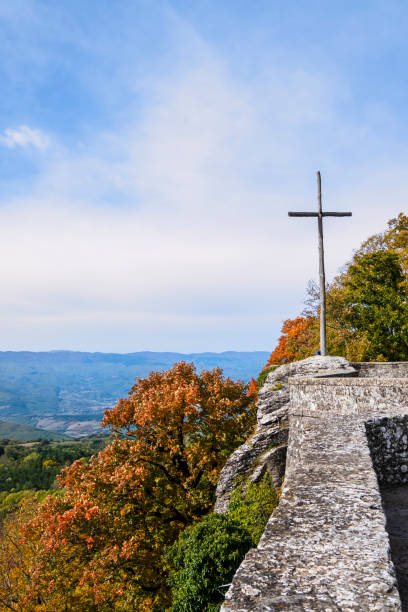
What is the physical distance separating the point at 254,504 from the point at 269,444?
92.2 inches

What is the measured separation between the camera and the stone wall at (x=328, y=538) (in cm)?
262

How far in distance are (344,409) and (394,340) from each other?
20.0 metres

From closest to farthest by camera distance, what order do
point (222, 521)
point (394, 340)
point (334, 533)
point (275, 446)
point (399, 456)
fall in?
point (334, 533) → point (399, 456) → point (222, 521) → point (275, 446) → point (394, 340)

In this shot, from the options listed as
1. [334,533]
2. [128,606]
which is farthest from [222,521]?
[334,533]

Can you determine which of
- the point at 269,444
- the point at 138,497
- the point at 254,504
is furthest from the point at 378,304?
the point at 138,497

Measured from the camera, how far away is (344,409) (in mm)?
9891

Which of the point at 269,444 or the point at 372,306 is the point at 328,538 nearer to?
the point at 269,444

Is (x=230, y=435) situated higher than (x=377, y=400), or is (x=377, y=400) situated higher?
(x=377, y=400)

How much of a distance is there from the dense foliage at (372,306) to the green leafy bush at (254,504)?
53.0 feet

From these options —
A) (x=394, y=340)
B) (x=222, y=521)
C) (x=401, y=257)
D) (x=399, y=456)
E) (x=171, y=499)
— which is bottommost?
(x=171, y=499)

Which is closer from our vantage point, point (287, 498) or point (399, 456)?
point (287, 498)

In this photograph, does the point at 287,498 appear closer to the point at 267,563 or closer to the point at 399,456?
the point at 267,563

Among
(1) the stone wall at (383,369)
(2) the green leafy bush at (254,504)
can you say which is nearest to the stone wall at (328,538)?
(2) the green leafy bush at (254,504)

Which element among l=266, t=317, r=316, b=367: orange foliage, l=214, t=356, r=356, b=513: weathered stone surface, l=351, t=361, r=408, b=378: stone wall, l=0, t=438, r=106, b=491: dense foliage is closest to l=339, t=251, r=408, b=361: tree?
l=266, t=317, r=316, b=367: orange foliage
